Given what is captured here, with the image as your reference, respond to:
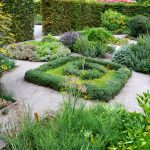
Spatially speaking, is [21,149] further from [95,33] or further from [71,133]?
[95,33]

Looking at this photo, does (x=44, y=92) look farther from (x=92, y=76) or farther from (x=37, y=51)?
(x=37, y=51)

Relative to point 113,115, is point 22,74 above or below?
below

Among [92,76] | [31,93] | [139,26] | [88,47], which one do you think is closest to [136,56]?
[88,47]

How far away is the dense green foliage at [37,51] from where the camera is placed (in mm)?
10695

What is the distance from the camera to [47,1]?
49.9ft

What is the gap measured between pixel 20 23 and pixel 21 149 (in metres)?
9.07

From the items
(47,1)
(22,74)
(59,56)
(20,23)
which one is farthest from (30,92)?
(47,1)

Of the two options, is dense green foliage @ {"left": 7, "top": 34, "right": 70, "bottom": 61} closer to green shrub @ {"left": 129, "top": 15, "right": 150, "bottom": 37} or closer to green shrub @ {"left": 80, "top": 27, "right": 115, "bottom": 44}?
green shrub @ {"left": 80, "top": 27, "right": 115, "bottom": 44}

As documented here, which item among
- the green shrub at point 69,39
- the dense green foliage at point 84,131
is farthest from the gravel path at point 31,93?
the green shrub at point 69,39

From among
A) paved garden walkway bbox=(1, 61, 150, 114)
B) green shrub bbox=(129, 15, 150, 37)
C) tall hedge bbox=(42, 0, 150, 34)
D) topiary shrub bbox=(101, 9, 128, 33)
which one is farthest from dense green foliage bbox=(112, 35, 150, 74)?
→ topiary shrub bbox=(101, 9, 128, 33)

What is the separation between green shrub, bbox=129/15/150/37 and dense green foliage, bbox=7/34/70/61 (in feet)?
14.2

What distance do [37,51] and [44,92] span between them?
324 centimetres

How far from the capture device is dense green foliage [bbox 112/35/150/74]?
9797 mm

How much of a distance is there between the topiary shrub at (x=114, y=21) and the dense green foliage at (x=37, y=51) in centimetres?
567
